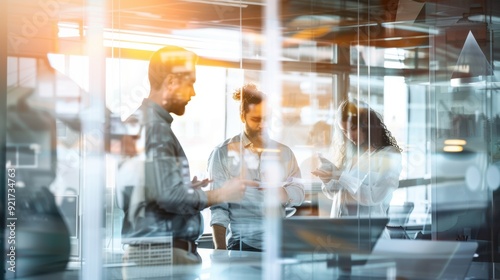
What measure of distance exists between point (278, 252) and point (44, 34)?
1.61 m

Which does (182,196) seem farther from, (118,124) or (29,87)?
(29,87)

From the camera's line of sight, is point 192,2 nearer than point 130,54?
No

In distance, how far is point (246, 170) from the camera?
4316 mm

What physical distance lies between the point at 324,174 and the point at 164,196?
4.87 ft

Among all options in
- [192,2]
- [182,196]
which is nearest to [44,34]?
[192,2]

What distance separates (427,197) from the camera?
20.0ft

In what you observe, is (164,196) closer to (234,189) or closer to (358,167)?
(234,189)

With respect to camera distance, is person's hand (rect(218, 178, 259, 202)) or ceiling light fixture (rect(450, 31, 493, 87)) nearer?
person's hand (rect(218, 178, 259, 202))

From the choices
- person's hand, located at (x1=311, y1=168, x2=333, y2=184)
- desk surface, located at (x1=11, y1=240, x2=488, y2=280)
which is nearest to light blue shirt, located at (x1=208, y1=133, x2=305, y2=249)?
desk surface, located at (x1=11, y1=240, x2=488, y2=280)

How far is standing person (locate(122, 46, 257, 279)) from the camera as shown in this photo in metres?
4.04

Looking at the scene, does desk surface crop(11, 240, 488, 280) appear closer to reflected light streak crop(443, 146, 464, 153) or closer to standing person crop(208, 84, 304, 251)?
standing person crop(208, 84, 304, 251)

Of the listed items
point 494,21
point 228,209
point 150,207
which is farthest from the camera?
point 494,21

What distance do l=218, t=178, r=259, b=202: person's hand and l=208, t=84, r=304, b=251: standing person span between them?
0.08 ft

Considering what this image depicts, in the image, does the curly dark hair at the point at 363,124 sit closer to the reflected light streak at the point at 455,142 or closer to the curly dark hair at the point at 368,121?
the curly dark hair at the point at 368,121
